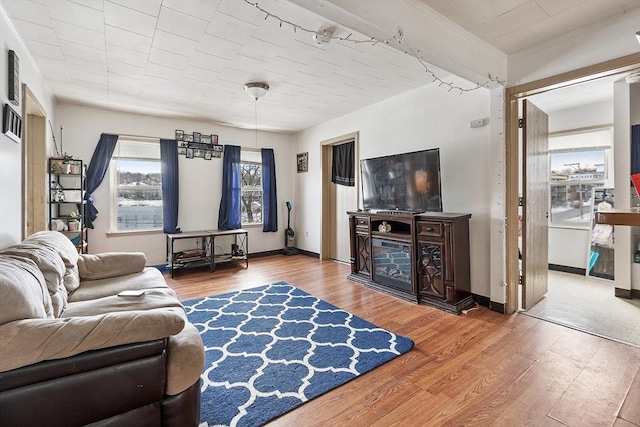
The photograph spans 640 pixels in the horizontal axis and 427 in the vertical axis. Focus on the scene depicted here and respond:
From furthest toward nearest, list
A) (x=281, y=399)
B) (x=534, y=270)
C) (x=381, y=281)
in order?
(x=381, y=281) → (x=534, y=270) → (x=281, y=399)

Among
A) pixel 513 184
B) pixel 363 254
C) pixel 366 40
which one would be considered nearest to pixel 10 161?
pixel 366 40

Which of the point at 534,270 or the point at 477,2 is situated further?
the point at 534,270

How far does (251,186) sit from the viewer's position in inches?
238

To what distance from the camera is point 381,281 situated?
3.86 m

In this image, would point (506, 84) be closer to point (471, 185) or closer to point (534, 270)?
point (471, 185)

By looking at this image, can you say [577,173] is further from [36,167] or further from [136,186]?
[36,167]

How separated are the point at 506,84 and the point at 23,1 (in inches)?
156

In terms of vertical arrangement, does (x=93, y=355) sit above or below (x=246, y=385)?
above

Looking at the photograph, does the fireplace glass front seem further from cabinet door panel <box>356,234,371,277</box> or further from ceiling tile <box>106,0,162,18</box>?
ceiling tile <box>106,0,162,18</box>

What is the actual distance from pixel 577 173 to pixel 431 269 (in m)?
3.17

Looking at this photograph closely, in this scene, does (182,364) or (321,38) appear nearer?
(182,364)

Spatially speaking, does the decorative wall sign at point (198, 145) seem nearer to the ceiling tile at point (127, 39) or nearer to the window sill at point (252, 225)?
the window sill at point (252, 225)

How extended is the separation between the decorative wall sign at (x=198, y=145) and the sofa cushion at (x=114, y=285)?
9.54ft

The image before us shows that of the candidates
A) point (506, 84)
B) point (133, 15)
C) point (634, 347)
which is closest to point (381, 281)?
point (634, 347)
